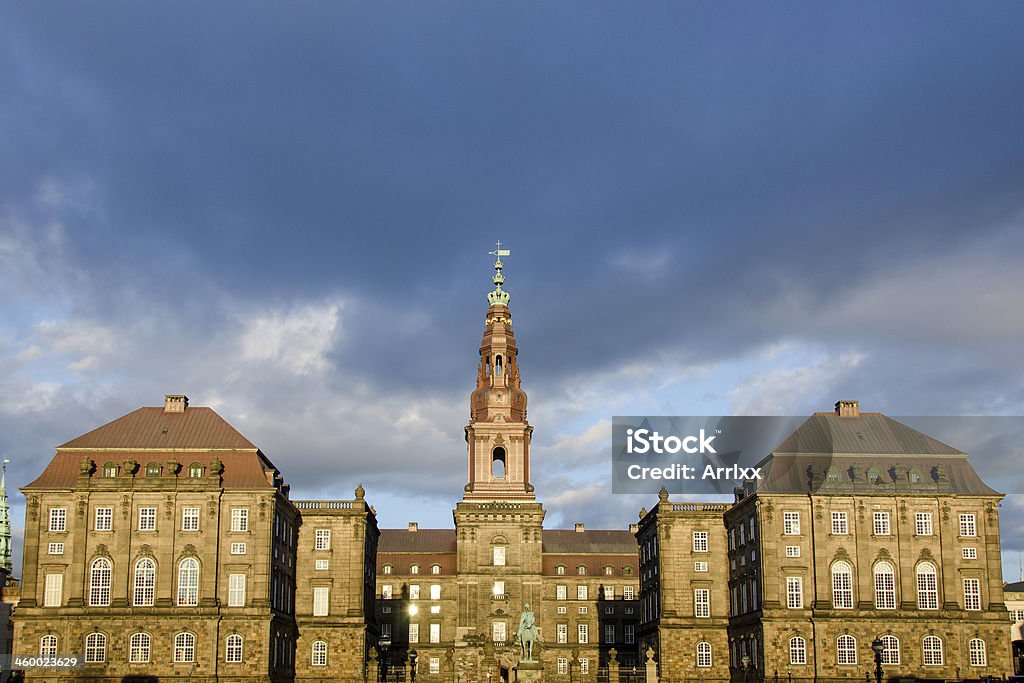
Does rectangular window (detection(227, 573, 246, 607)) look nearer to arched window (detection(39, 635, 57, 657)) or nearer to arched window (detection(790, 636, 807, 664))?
arched window (detection(39, 635, 57, 657))

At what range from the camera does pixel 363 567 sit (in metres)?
108

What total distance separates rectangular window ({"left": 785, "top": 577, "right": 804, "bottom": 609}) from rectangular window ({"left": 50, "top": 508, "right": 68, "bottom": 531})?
56.2 meters

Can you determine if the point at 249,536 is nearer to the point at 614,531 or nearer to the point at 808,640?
the point at 808,640

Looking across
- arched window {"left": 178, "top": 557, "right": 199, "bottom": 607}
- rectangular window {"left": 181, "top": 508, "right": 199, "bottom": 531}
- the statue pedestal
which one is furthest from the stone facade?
rectangular window {"left": 181, "top": 508, "right": 199, "bottom": 531}

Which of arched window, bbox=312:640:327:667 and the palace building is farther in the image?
arched window, bbox=312:640:327:667

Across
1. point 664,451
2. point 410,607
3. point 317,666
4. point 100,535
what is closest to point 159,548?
point 100,535

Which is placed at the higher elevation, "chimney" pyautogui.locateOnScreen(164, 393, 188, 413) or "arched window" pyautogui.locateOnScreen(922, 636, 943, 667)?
"chimney" pyautogui.locateOnScreen(164, 393, 188, 413)

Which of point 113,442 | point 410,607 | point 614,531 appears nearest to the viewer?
point 113,442

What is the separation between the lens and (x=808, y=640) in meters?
91.2

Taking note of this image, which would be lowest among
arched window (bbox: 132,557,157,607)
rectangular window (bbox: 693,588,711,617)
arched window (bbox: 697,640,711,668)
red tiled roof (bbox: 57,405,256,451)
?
arched window (bbox: 697,640,711,668)

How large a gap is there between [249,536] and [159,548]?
22.6 feet

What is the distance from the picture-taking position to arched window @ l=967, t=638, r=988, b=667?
8994cm

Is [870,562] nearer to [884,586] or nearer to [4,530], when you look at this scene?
[884,586]

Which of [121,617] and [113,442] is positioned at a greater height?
[113,442]
